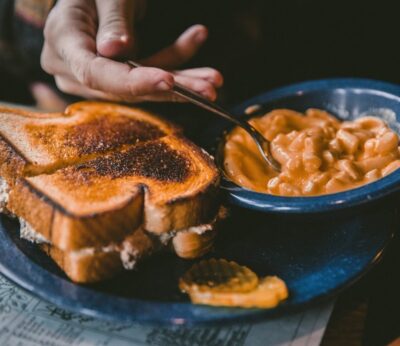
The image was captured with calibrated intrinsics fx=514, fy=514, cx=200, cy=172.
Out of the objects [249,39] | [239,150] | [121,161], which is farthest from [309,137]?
[249,39]

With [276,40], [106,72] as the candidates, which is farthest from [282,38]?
[106,72]

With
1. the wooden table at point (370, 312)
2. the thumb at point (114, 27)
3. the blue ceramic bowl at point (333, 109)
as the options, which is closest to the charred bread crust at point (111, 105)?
the blue ceramic bowl at point (333, 109)

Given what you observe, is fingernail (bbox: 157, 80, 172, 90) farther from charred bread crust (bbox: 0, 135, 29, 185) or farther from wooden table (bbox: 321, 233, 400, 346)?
wooden table (bbox: 321, 233, 400, 346)

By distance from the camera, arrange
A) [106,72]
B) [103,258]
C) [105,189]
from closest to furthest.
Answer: [103,258]
[105,189]
[106,72]

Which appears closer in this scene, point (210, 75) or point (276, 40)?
point (210, 75)

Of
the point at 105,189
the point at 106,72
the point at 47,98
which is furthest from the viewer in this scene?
the point at 47,98

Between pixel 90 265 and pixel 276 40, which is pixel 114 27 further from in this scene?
pixel 276 40

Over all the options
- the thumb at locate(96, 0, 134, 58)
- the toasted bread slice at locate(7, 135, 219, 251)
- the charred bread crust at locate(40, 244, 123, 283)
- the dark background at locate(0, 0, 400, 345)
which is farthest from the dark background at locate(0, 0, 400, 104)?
the charred bread crust at locate(40, 244, 123, 283)
